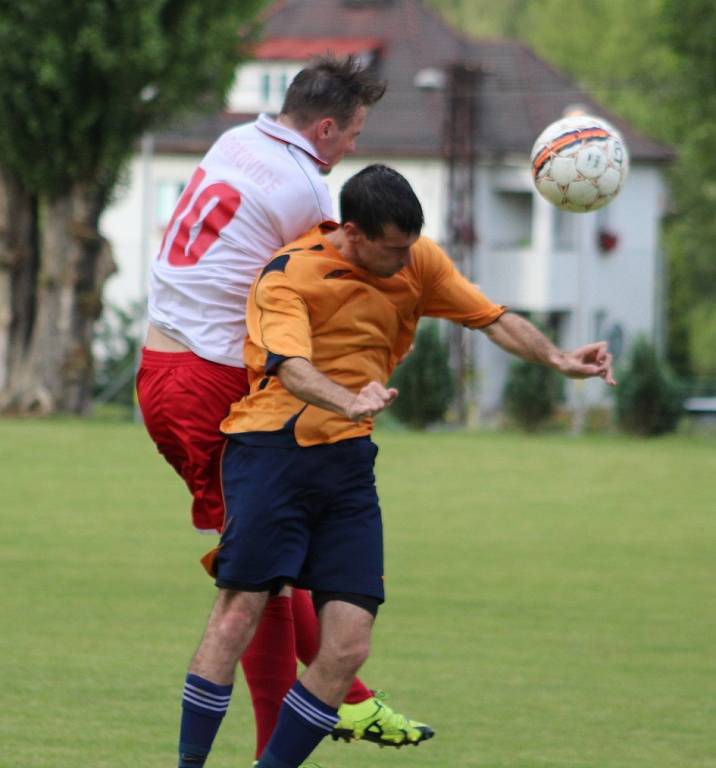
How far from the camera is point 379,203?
4.84 meters

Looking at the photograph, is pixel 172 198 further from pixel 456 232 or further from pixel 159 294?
pixel 159 294

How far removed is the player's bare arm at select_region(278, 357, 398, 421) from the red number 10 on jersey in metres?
0.81

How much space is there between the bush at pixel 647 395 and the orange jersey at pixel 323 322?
18.3m

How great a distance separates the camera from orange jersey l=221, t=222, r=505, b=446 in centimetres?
495

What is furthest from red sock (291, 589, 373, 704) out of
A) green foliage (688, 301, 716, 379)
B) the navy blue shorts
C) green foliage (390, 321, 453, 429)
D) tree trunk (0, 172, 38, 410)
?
green foliage (688, 301, 716, 379)

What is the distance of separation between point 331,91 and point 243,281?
651mm

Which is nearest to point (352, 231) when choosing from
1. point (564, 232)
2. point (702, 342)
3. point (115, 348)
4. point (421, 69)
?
point (115, 348)

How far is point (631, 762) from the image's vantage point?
5.92 metres

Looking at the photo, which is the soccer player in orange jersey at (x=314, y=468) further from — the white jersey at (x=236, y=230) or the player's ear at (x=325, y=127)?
the player's ear at (x=325, y=127)

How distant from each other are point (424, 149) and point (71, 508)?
2839 cm

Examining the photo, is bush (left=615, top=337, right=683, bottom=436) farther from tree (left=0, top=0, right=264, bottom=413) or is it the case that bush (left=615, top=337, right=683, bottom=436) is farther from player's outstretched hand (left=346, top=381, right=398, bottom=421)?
player's outstretched hand (left=346, top=381, right=398, bottom=421)

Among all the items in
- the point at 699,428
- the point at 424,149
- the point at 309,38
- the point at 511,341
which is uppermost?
the point at 309,38

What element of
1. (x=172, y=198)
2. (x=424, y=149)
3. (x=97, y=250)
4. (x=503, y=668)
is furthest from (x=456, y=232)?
(x=503, y=668)

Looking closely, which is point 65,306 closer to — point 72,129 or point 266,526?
point 72,129
